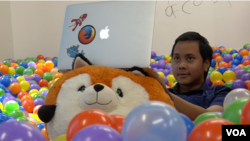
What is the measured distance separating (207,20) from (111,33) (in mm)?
2024

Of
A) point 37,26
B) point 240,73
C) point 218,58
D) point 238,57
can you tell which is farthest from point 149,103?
point 37,26

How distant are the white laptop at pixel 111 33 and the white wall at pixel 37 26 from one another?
7.53 ft

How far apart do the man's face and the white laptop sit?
1.77 feet

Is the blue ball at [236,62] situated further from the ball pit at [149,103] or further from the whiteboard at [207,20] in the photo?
the whiteboard at [207,20]

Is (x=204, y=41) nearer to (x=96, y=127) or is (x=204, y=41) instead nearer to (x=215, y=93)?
(x=215, y=93)

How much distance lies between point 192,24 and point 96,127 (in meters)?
2.41

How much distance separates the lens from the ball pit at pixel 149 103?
1.47 feet

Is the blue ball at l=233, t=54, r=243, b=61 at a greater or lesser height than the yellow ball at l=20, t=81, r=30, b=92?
greater

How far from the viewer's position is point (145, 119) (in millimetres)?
433

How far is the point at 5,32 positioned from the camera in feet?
9.75

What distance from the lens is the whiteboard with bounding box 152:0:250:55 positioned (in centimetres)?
254

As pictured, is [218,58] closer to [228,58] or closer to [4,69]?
[228,58]

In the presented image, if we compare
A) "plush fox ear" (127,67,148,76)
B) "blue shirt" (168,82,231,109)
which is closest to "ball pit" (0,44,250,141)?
"blue shirt" (168,82,231,109)

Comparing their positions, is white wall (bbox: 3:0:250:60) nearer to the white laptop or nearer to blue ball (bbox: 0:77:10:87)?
blue ball (bbox: 0:77:10:87)
